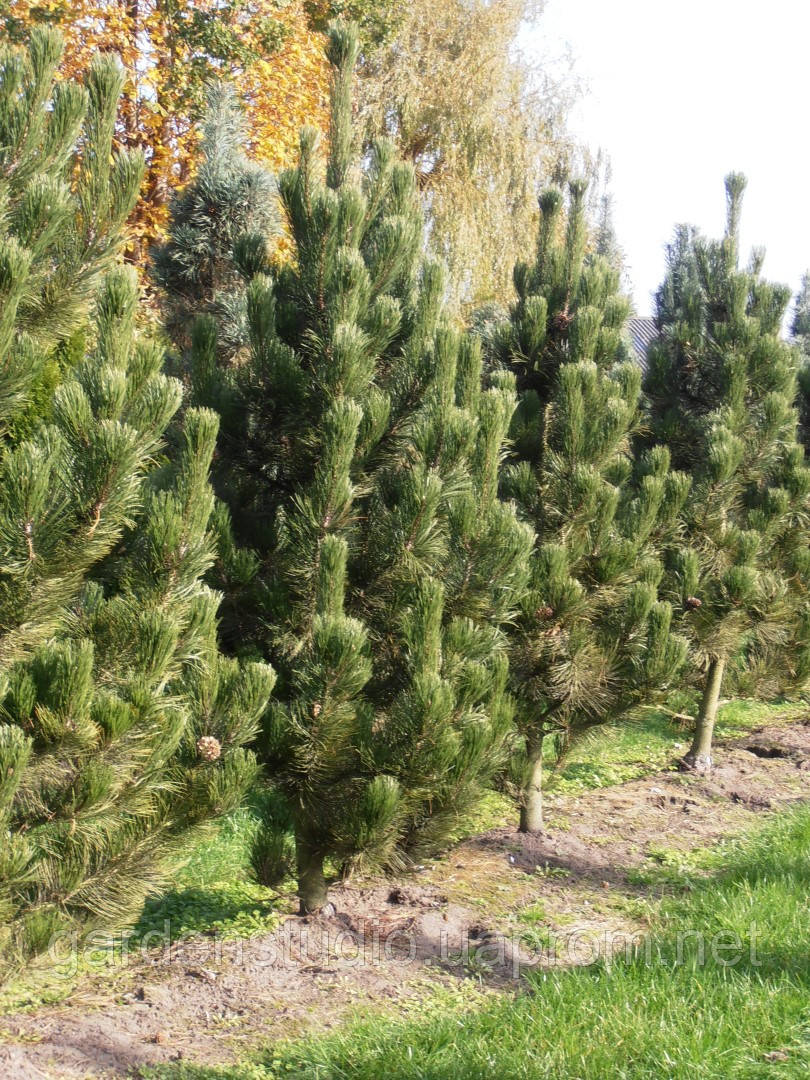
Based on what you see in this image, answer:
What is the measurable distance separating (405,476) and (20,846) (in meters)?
2.12

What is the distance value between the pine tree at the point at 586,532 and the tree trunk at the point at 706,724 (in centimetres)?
229

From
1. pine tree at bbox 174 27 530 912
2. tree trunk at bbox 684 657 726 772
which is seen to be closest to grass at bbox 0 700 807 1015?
tree trunk at bbox 684 657 726 772

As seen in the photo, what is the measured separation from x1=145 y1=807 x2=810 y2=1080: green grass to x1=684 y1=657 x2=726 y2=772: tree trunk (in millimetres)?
3494

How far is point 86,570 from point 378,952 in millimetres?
2393

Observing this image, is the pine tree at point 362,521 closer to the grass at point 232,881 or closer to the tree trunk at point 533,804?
the grass at point 232,881

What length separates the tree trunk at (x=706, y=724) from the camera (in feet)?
25.2

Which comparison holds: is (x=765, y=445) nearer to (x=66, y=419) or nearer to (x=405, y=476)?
(x=405, y=476)

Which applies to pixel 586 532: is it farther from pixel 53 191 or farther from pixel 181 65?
pixel 181 65

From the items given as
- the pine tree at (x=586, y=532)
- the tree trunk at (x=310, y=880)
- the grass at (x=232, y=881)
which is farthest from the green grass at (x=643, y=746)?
the tree trunk at (x=310, y=880)

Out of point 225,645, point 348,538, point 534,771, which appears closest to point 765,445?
point 534,771

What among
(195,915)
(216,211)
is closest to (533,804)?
(195,915)

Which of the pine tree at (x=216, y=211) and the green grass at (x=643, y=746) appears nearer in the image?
the pine tree at (x=216, y=211)

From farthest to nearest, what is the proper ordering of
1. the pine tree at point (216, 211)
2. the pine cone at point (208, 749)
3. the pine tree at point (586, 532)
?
the pine tree at point (216, 211), the pine tree at point (586, 532), the pine cone at point (208, 749)

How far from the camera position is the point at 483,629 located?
4.12m
